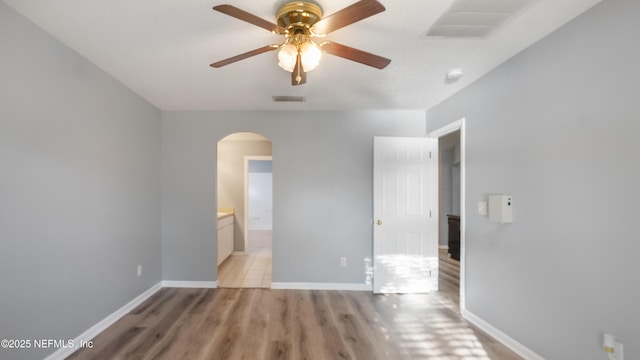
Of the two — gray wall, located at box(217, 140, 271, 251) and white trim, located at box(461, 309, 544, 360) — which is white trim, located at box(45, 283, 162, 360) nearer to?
gray wall, located at box(217, 140, 271, 251)

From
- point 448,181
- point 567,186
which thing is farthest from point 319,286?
point 448,181

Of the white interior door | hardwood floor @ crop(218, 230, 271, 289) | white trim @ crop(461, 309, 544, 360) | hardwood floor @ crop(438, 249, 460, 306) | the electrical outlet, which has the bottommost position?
hardwood floor @ crop(438, 249, 460, 306)

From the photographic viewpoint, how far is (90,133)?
7.66 ft

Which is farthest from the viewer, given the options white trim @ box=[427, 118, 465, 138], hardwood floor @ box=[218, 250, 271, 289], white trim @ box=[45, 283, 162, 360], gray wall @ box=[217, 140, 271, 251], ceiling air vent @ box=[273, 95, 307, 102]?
gray wall @ box=[217, 140, 271, 251]

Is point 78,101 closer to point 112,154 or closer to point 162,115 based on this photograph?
point 112,154

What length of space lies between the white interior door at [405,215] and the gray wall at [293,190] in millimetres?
247

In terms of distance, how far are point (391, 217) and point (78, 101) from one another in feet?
11.1

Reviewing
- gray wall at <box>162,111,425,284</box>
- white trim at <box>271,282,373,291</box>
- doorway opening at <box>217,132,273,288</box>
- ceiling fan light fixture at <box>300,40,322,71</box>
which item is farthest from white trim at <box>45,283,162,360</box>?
ceiling fan light fixture at <box>300,40,322,71</box>

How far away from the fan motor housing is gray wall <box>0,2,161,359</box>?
174 cm

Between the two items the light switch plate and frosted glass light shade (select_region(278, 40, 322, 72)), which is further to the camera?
the light switch plate

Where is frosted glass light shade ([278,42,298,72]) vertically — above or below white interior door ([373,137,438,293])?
above

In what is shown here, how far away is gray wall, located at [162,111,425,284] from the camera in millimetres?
3574

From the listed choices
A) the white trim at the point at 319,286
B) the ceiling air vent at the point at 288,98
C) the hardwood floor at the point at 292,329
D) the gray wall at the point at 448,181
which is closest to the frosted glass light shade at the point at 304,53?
the ceiling air vent at the point at 288,98

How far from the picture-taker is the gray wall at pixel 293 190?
3.57 metres
